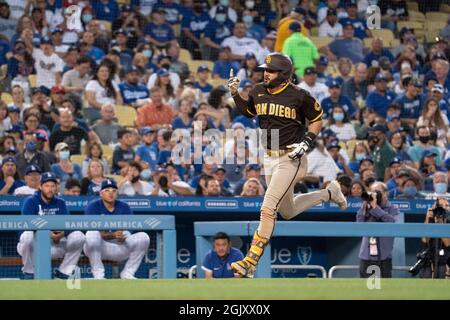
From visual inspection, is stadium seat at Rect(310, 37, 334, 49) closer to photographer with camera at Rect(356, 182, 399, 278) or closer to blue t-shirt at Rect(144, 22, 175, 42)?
blue t-shirt at Rect(144, 22, 175, 42)

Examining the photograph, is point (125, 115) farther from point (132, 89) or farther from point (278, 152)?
point (278, 152)

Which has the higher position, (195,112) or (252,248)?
(195,112)

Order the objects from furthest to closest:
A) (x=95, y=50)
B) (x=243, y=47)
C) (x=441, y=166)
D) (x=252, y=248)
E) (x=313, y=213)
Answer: (x=243, y=47) < (x=95, y=50) < (x=441, y=166) < (x=313, y=213) < (x=252, y=248)

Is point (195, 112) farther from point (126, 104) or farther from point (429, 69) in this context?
point (429, 69)

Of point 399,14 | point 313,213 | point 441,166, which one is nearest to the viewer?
point 313,213

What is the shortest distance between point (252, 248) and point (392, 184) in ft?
18.6

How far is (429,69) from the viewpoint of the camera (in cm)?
1788

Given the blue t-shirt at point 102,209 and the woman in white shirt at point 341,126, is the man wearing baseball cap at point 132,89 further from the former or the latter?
the blue t-shirt at point 102,209

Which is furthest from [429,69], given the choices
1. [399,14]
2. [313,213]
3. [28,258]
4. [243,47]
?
[28,258]

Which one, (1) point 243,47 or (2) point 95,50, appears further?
(1) point 243,47

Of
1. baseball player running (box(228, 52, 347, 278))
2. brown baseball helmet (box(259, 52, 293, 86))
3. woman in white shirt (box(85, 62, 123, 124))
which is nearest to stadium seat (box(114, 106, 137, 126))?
woman in white shirt (box(85, 62, 123, 124))

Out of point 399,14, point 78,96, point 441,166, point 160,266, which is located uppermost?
point 399,14

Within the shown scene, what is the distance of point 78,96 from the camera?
15320 mm

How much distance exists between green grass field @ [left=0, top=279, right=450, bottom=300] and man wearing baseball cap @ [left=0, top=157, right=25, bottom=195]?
4565 mm
